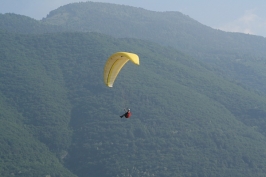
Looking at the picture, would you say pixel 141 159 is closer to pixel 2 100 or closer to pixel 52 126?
pixel 52 126

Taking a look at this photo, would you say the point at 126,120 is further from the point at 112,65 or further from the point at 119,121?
the point at 112,65

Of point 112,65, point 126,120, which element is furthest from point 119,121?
point 112,65

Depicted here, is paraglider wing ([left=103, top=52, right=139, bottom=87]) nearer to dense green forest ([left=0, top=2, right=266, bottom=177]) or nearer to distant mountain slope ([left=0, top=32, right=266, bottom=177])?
dense green forest ([left=0, top=2, right=266, bottom=177])

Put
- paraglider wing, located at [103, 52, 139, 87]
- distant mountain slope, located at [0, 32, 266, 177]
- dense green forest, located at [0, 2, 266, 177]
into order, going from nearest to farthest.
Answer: paraglider wing, located at [103, 52, 139, 87] < dense green forest, located at [0, 2, 266, 177] < distant mountain slope, located at [0, 32, 266, 177]

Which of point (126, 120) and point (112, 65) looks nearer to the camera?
point (112, 65)

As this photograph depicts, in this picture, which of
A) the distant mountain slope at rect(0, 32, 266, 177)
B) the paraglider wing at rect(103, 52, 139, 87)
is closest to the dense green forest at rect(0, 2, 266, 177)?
the distant mountain slope at rect(0, 32, 266, 177)

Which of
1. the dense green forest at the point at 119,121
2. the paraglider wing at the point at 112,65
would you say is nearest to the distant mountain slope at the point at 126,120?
the dense green forest at the point at 119,121

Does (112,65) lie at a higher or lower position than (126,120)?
lower

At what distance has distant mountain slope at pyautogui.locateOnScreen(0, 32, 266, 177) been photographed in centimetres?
12850

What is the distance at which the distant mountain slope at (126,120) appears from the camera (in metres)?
128

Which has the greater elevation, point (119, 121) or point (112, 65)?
point (119, 121)

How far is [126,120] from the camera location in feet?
492

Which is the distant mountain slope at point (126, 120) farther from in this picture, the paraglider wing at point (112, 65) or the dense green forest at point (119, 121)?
the paraglider wing at point (112, 65)

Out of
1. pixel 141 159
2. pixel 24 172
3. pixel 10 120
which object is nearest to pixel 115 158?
pixel 141 159
